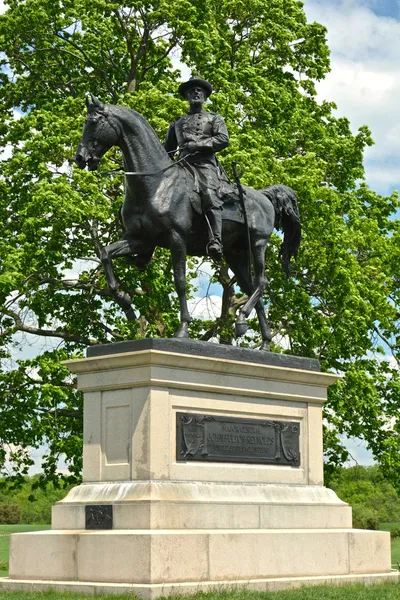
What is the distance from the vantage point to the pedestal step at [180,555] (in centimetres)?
1162

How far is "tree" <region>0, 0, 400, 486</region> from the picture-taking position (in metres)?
24.8

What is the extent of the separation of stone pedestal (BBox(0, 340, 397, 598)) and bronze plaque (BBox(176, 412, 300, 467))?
0.02 metres

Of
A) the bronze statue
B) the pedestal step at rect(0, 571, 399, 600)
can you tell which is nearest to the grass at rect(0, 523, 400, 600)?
the pedestal step at rect(0, 571, 399, 600)

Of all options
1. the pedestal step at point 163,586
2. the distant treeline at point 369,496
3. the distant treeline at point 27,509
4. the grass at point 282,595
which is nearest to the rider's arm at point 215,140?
the pedestal step at point 163,586

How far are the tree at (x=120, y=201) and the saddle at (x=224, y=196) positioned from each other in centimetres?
914

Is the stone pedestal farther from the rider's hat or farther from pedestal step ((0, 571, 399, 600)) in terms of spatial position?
the rider's hat

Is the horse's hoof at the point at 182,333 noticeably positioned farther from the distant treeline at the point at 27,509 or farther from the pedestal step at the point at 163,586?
the distant treeline at the point at 27,509

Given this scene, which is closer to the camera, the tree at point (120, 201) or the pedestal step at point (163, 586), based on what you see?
the pedestal step at point (163, 586)

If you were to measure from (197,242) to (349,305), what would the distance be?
Result: 12.1 m

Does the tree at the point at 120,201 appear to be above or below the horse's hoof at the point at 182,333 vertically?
above

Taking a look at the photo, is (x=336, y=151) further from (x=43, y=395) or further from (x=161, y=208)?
(x=161, y=208)

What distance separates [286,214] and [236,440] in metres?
4.16

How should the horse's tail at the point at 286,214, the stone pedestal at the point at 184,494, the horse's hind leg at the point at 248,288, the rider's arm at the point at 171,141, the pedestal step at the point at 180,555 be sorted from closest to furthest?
the pedestal step at the point at 180,555, the stone pedestal at the point at 184,494, the rider's arm at the point at 171,141, the horse's hind leg at the point at 248,288, the horse's tail at the point at 286,214

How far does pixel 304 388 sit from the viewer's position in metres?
14.8
